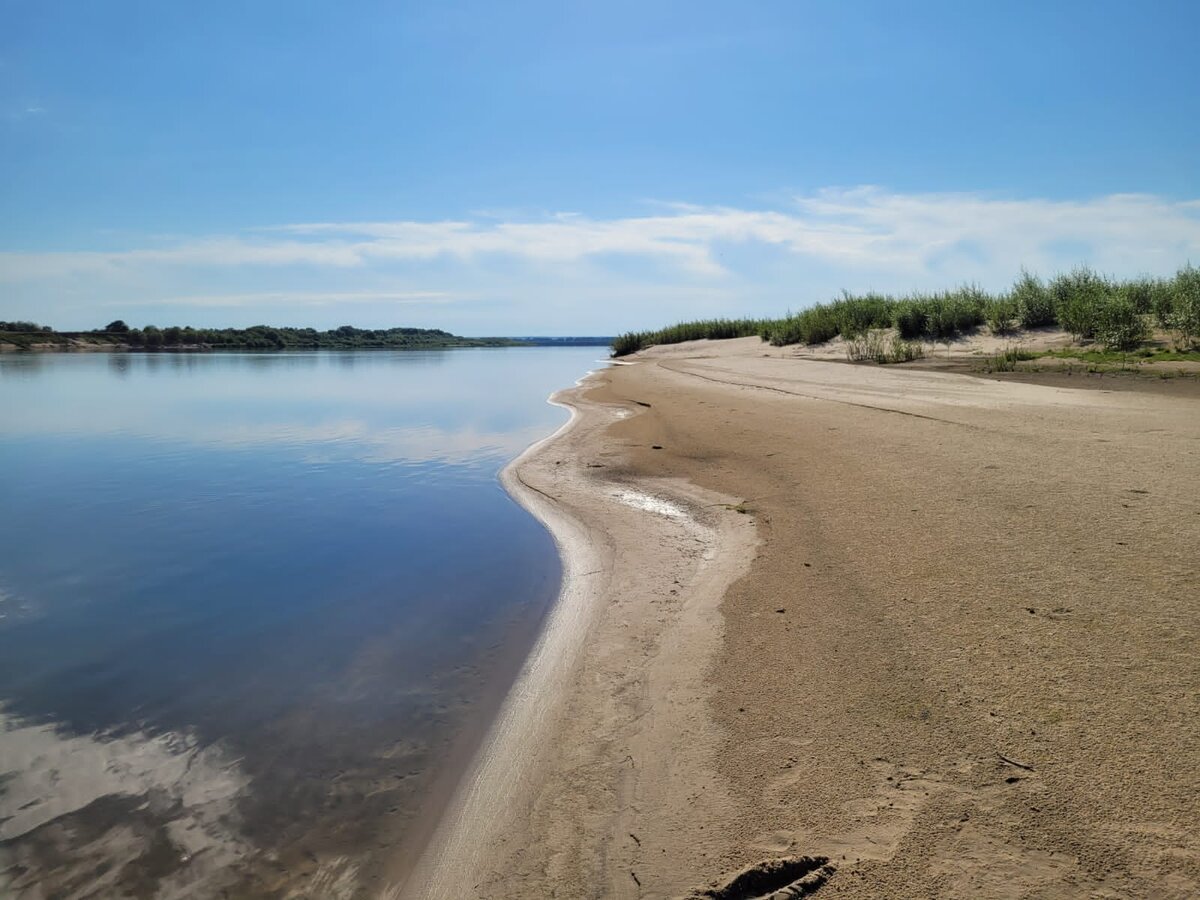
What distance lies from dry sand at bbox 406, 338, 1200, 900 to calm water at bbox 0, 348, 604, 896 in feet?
1.44

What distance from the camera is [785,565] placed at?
4.37 metres

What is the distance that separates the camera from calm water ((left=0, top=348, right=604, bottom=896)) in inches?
101

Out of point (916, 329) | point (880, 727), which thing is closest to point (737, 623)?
point (880, 727)

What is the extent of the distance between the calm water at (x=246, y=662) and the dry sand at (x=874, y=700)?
1.44 ft

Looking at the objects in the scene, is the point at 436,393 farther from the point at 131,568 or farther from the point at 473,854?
the point at 473,854

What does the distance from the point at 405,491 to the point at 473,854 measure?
246 inches

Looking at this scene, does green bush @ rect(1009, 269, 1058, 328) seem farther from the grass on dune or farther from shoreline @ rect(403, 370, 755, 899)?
shoreline @ rect(403, 370, 755, 899)

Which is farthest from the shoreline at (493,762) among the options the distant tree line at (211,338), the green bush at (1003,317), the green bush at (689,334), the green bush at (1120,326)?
the distant tree line at (211,338)

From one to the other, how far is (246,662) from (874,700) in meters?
3.37

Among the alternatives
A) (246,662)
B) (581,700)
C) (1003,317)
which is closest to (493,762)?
(581,700)

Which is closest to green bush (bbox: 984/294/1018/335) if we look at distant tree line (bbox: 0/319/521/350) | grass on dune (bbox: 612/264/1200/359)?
grass on dune (bbox: 612/264/1200/359)

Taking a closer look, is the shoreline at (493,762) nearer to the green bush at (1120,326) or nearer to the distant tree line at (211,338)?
the green bush at (1120,326)

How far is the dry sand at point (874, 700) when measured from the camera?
6.42 feet

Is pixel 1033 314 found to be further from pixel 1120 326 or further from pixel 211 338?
pixel 211 338
